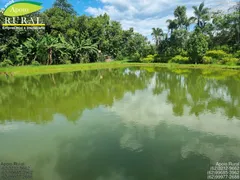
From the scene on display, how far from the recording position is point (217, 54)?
1099 inches

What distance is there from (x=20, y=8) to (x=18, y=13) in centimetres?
63

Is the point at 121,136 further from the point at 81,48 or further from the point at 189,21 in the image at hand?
the point at 189,21

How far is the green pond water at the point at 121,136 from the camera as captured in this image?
13.2ft

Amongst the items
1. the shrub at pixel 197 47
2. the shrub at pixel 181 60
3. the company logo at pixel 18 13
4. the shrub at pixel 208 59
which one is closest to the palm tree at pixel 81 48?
the company logo at pixel 18 13

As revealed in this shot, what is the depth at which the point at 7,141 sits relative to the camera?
5395mm

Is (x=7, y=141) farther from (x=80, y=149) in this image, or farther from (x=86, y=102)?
(x=86, y=102)

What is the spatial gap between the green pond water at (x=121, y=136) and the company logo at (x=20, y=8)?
18.9 m

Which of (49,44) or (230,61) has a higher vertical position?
(49,44)

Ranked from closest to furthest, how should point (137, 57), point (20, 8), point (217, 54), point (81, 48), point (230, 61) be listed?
point (20, 8)
point (230, 61)
point (217, 54)
point (81, 48)
point (137, 57)

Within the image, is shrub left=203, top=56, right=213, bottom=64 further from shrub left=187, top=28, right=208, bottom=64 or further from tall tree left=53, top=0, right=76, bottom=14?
tall tree left=53, top=0, right=76, bottom=14

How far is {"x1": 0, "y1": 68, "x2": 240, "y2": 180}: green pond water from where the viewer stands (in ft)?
13.2

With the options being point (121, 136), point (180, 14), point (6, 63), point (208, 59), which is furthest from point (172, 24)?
point (121, 136)

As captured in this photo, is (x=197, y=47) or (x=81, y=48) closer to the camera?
(x=197, y=47)

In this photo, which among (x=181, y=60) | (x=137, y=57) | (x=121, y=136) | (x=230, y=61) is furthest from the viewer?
(x=137, y=57)
